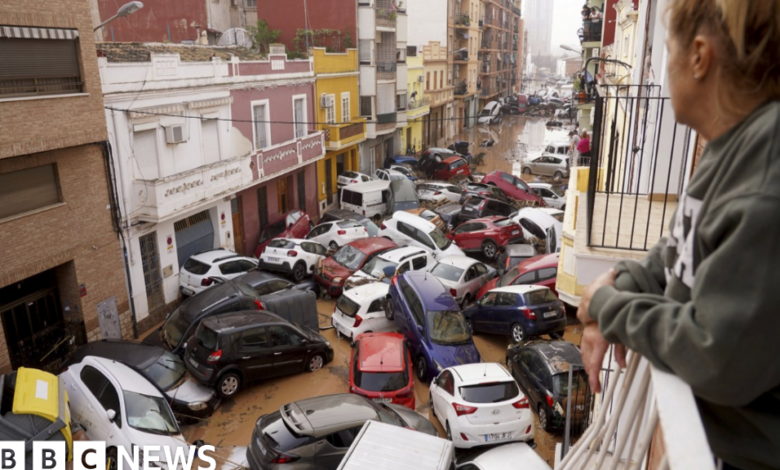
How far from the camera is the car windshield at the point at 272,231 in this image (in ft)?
68.8

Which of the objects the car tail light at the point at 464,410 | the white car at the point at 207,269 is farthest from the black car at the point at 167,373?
the car tail light at the point at 464,410

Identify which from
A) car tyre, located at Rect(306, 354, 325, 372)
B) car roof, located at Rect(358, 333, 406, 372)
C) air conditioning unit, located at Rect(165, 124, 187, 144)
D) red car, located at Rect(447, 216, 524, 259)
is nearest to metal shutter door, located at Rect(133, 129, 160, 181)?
air conditioning unit, located at Rect(165, 124, 187, 144)

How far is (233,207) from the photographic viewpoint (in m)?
19.6

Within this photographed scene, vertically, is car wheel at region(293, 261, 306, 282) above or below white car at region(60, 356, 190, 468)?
below

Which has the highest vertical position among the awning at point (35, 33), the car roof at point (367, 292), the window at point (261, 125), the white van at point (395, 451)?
the awning at point (35, 33)

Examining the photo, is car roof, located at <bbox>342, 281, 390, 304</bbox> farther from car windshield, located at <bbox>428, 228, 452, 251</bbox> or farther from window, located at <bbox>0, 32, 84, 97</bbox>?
window, located at <bbox>0, 32, 84, 97</bbox>

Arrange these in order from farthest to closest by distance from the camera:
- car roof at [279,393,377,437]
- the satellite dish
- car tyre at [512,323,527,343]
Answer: the satellite dish
car tyre at [512,323,527,343]
car roof at [279,393,377,437]

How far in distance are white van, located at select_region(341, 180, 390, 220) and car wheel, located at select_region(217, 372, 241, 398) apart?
43.6 ft

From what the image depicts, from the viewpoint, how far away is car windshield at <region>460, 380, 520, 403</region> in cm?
959

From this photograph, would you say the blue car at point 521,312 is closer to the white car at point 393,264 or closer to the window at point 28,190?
the white car at point 393,264

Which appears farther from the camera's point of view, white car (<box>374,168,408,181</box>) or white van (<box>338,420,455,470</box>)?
white car (<box>374,168,408,181</box>)

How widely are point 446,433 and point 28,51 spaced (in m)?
11.0

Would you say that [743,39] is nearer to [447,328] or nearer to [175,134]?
[447,328]

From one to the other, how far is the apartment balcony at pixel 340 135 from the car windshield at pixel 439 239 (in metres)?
9.21
